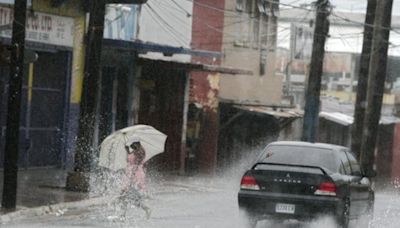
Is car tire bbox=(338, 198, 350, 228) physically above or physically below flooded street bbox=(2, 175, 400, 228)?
above

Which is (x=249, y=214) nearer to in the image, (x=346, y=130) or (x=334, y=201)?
(x=334, y=201)

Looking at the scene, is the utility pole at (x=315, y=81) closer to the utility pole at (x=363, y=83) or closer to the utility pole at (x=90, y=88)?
the utility pole at (x=363, y=83)

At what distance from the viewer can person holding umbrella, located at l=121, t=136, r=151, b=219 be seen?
16.0 m

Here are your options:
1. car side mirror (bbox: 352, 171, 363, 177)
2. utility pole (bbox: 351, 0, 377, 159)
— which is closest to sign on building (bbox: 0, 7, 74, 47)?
car side mirror (bbox: 352, 171, 363, 177)

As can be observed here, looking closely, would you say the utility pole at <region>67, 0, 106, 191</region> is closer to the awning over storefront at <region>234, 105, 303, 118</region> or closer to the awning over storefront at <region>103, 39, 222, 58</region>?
the awning over storefront at <region>103, 39, 222, 58</region>

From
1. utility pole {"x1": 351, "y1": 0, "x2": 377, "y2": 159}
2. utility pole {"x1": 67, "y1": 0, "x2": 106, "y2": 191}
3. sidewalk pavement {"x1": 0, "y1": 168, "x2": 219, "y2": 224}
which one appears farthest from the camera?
utility pole {"x1": 351, "y1": 0, "x2": 377, "y2": 159}

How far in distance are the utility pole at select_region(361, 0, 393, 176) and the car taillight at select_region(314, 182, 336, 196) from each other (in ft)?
39.4

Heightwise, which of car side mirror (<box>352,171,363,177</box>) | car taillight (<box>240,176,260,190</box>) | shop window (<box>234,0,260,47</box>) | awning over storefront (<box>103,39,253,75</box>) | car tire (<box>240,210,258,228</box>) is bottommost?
car tire (<box>240,210,258,228</box>)

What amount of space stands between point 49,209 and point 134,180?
69.0 inches

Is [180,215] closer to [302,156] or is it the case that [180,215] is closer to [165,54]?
[302,156]

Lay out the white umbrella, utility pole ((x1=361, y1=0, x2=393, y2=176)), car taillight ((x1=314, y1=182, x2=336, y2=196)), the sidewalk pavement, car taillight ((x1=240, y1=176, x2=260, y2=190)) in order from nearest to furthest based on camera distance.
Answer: car taillight ((x1=314, y1=182, x2=336, y2=196)) < car taillight ((x1=240, y1=176, x2=260, y2=190)) < the sidewalk pavement < the white umbrella < utility pole ((x1=361, y1=0, x2=393, y2=176))

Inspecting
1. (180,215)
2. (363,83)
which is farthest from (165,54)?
(180,215)

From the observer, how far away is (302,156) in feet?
50.3

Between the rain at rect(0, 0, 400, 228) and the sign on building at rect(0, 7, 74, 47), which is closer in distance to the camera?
the rain at rect(0, 0, 400, 228)
